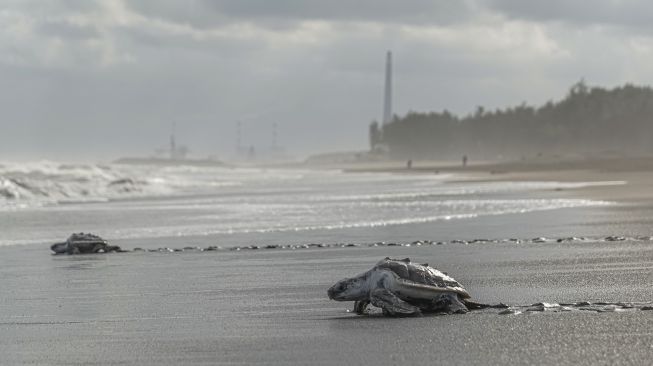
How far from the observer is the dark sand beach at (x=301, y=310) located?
301 inches

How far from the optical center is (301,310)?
988cm

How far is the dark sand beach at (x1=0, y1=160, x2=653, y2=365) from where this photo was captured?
764 cm

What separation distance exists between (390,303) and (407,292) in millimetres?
189

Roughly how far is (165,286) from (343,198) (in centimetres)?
2191

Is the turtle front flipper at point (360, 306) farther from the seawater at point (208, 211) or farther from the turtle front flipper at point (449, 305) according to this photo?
the seawater at point (208, 211)

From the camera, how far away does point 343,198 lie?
33.8m

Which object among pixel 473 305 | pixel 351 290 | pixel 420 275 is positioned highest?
pixel 420 275

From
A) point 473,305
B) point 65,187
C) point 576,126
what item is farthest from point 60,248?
point 576,126

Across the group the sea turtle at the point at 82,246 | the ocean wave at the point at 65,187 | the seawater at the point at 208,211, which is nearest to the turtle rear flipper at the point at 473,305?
the sea turtle at the point at 82,246

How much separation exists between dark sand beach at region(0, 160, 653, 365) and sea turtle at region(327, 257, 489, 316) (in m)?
0.15

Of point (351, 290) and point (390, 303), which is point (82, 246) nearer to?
point (351, 290)

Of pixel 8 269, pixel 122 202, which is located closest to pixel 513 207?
pixel 122 202

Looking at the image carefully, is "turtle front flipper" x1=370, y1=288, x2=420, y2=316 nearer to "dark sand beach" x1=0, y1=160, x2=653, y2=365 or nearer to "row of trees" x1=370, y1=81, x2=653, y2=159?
"dark sand beach" x1=0, y1=160, x2=653, y2=365

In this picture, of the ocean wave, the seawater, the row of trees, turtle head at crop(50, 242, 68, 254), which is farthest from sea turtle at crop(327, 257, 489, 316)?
the row of trees
